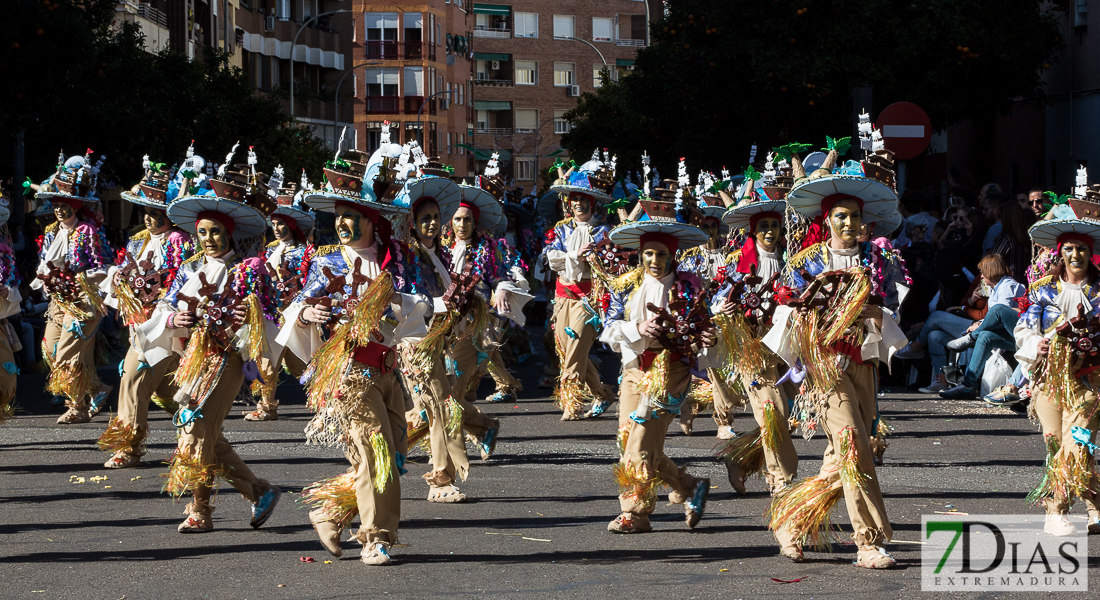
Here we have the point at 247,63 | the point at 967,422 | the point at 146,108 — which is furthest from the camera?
the point at 247,63

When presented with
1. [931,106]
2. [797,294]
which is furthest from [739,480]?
[931,106]

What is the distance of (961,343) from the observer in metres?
14.7

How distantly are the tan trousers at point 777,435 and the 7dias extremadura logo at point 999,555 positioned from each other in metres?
0.78

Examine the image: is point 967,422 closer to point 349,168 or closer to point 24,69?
point 349,168

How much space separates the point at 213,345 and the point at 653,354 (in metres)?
2.34

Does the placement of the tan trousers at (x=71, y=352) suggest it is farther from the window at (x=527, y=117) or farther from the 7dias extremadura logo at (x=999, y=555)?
the window at (x=527, y=117)

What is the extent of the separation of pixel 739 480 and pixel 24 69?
1219 cm

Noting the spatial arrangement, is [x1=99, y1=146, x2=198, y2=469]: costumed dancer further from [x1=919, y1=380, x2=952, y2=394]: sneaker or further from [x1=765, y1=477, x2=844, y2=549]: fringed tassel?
[x1=919, y1=380, x2=952, y2=394]: sneaker

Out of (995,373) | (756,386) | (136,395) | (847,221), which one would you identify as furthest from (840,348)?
(995,373)

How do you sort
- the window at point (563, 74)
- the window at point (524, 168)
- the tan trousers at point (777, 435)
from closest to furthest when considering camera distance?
the tan trousers at point (777, 435), the window at point (524, 168), the window at point (563, 74)

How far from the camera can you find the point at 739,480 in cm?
912

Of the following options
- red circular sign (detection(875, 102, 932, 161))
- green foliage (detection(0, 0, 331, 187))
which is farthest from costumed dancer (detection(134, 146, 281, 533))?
green foliage (detection(0, 0, 331, 187))

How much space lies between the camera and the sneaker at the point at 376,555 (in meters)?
7.59

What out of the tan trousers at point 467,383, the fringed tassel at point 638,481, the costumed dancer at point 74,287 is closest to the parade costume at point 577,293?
the tan trousers at point 467,383
